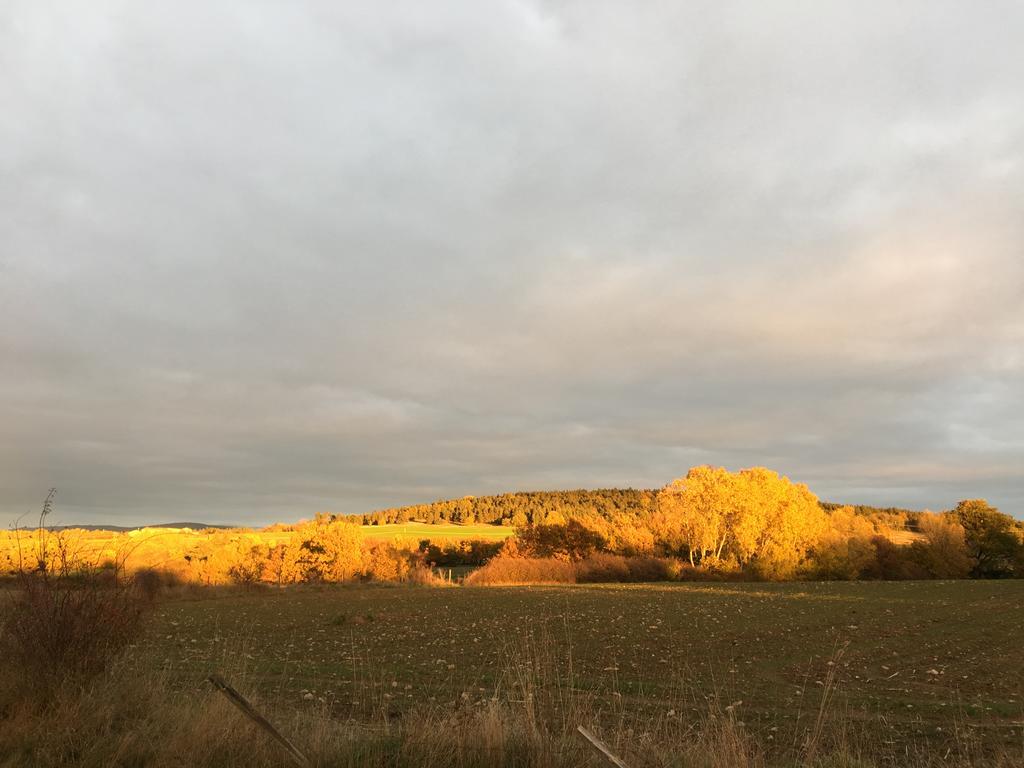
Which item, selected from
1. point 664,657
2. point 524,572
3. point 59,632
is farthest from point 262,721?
point 524,572

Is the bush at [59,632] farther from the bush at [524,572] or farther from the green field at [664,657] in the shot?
the bush at [524,572]

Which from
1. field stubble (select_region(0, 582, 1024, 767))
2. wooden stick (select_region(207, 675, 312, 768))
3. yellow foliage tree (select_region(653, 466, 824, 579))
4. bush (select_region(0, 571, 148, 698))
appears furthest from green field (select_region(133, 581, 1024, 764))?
yellow foliage tree (select_region(653, 466, 824, 579))

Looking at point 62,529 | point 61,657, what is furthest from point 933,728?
point 62,529

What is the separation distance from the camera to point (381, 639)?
2259cm

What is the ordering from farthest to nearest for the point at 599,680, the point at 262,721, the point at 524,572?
1. the point at 524,572
2. the point at 599,680
3. the point at 262,721

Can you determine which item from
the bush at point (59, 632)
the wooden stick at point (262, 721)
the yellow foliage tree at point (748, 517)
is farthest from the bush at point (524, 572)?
the wooden stick at point (262, 721)

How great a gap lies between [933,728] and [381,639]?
664 inches

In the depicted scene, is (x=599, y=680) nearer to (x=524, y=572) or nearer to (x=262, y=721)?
(x=262, y=721)

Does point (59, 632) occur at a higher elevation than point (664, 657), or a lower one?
higher

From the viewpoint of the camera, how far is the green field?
34.7ft

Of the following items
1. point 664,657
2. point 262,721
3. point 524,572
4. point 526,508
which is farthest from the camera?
point 526,508

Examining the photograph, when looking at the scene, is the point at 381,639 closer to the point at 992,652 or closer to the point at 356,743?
the point at 356,743

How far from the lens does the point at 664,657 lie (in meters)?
18.3

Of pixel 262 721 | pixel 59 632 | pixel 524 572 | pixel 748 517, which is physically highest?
pixel 748 517
